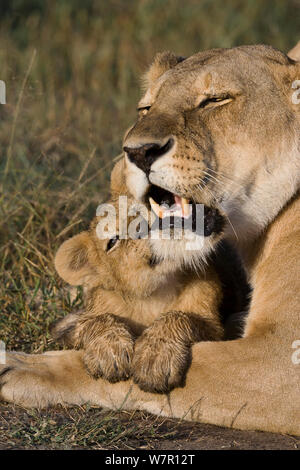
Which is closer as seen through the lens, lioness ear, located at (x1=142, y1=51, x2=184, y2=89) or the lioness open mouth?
the lioness open mouth

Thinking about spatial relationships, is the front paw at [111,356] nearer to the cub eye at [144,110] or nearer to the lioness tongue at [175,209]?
the lioness tongue at [175,209]

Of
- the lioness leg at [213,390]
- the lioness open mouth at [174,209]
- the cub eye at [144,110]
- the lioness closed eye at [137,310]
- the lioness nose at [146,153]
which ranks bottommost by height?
the lioness leg at [213,390]

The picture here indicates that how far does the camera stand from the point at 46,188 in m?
5.20

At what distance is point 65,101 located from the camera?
7.04 metres

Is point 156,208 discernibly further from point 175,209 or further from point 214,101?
point 214,101

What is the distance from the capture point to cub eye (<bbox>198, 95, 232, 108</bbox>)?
3.49 m

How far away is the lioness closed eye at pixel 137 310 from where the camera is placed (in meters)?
3.38

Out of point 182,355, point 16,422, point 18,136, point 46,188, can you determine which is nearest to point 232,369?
point 182,355

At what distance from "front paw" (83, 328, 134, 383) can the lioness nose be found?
0.71 metres

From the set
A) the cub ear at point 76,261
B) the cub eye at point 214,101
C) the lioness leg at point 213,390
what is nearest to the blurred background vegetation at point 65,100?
the cub ear at point 76,261

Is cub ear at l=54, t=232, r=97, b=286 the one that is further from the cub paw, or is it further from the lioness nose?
the lioness nose

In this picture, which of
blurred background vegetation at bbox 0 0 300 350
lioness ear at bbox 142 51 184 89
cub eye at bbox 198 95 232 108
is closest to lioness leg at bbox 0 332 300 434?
blurred background vegetation at bbox 0 0 300 350
